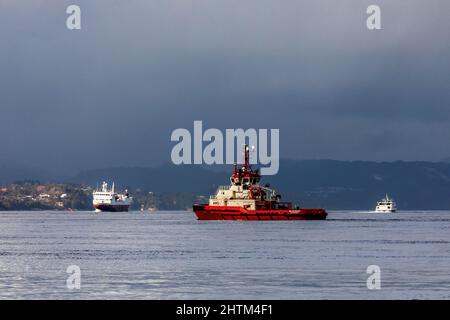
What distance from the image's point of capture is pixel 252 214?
17450 centimetres

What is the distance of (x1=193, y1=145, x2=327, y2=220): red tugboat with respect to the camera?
573ft

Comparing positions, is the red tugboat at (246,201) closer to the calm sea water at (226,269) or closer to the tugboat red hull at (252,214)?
the tugboat red hull at (252,214)

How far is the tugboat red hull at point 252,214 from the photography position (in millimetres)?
175125

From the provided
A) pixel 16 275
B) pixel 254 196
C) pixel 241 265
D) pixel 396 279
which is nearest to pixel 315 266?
pixel 241 265

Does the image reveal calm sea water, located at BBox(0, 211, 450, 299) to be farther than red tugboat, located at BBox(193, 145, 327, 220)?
No

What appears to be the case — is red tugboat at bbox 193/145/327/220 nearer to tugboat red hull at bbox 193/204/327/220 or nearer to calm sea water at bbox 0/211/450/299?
tugboat red hull at bbox 193/204/327/220

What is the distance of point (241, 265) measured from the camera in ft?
248

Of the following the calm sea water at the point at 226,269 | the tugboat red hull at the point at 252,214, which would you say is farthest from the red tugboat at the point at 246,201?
the calm sea water at the point at 226,269

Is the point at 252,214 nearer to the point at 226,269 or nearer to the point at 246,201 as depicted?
the point at 246,201

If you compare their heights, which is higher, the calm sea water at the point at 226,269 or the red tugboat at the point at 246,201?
the red tugboat at the point at 246,201

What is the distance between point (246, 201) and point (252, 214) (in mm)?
2497

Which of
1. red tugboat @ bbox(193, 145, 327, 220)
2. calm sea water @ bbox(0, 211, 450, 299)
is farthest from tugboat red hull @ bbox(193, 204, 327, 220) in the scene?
calm sea water @ bbox(0, 211, 450, 299)

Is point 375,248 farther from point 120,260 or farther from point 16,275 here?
point 16,275

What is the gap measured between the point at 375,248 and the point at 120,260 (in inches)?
1176
